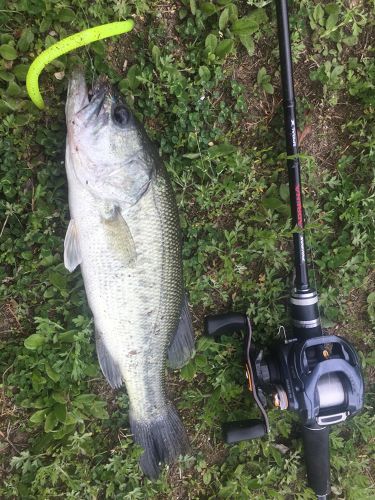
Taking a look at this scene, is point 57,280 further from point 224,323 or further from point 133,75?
point 133,75

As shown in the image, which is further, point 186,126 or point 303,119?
point 303,119

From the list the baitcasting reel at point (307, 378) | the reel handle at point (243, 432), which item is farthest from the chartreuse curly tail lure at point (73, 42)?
the reel handle at point (243, 432)

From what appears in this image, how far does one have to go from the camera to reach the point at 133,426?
295 centimetres

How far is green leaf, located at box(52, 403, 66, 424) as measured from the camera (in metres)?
2.93

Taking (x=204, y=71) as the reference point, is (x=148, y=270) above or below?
below

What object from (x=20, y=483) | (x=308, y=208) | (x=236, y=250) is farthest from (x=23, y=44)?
(x=20, y=483)

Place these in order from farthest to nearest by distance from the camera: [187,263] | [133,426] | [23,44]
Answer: [187,263]
[133,426]
[23,44]

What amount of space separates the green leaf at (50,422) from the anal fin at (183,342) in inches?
32.1

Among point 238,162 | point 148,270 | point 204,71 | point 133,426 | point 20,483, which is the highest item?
point 204,71

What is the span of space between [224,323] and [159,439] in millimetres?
862

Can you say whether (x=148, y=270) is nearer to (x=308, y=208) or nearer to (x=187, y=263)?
(x=187, y=263)

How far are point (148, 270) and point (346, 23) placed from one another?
2.29 metres

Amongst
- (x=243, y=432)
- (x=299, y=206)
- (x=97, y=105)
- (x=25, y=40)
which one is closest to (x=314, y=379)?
(x=243, y=432)

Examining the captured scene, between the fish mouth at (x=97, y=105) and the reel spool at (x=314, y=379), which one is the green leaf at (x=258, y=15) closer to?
the fish mouth at (x=97, y=105)
